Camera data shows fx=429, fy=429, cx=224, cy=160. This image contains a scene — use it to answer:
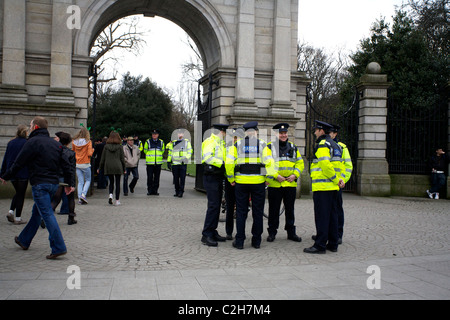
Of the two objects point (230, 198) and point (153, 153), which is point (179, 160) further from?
point (230, 198)

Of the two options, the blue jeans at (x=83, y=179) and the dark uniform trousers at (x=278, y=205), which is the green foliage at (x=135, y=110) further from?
the dark uniform trousers at (x=278, y=205)

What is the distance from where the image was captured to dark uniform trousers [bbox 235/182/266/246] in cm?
677

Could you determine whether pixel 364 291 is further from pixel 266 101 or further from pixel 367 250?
pixel 266 101

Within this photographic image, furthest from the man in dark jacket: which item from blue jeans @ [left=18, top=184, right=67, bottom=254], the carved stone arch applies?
the carved stone arch

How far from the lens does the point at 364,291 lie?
468 cm

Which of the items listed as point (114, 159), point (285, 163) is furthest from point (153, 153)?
point (285, 163)

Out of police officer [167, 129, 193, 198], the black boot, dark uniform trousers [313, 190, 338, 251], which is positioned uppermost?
police officer [167, 129, 193, 198]

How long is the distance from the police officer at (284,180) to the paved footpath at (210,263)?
0.32 m

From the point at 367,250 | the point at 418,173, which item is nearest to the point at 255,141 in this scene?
the point at 367,250

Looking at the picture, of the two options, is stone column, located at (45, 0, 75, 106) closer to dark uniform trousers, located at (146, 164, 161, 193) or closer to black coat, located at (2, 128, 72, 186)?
dark uniform trousers, located at (146, 164, 161, 193)

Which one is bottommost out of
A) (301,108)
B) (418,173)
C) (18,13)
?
(418,173)

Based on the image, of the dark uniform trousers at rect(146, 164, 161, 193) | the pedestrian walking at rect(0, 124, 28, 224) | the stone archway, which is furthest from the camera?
the dark uniform trousers at rect(146, 164, 161, 193)

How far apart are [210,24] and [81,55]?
4.15 meters

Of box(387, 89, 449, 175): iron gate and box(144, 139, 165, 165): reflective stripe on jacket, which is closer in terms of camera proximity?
box(144, 139, 165, 165): reflective stripe on jacket
